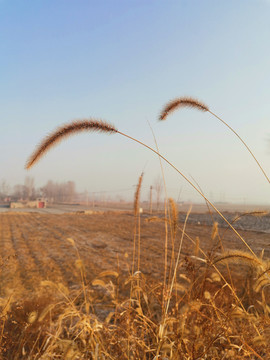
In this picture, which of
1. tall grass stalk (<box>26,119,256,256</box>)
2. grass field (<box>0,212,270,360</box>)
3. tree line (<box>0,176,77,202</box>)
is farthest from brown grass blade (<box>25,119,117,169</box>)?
tree line (<box>0,176,77,202</box>)

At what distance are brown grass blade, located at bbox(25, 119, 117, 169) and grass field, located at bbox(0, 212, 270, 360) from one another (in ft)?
2.23

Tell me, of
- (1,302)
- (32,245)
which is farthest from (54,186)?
(1,302)

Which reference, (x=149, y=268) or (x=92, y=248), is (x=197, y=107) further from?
(x=92, y=248)

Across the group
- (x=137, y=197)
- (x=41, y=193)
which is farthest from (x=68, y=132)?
(x=41, y=193)

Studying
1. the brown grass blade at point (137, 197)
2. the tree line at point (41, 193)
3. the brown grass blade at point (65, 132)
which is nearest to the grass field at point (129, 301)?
the brown grass blade at point (137, 197)

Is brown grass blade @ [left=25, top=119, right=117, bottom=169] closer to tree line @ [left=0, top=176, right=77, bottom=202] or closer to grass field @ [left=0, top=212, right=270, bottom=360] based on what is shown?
grass field @ [left=0, top=212, right=270, bottom=360]

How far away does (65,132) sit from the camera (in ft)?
5.34

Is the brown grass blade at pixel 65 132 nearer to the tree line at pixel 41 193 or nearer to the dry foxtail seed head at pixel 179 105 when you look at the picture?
the dry foxtail seed head at pixel 179 105

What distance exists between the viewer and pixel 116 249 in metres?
9.34

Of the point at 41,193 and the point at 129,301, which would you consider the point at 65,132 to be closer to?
the point at 129,301

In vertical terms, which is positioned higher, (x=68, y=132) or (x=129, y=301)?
(x=68, y=132)

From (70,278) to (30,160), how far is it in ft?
15.9

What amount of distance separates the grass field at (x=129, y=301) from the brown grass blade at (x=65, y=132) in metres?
0.68

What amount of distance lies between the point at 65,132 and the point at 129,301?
1.16 meters
